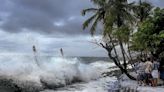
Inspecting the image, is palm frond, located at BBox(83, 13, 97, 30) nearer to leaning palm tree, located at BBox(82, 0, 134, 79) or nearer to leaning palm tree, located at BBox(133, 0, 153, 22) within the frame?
leaning palm tree, located at BBox(82, 0, 134, 79)

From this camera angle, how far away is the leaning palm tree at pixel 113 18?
92.0 ft

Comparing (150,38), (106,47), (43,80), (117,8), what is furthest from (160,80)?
(43,80)

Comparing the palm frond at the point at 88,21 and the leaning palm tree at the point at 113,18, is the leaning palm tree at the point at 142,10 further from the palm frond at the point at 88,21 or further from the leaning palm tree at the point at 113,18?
the palm frond at the point at 88,21

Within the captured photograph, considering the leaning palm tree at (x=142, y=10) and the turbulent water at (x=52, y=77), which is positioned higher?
the leaning palm tree at (x=142, y=10)

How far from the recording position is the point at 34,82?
36.3 m

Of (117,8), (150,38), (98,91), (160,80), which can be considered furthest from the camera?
(98,91)

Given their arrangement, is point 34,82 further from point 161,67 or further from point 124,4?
point 161,67

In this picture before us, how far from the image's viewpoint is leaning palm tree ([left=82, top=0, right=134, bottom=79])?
28047 mm

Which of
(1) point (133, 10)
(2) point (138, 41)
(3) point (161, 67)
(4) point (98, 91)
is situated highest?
(1) point (133, 10)

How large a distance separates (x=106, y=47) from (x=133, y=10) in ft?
16.8

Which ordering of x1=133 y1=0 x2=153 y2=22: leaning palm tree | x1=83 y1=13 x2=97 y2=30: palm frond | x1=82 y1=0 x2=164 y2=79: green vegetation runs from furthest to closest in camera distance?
x1=83 y1=13 x2=97 y2=30: palm frond
x1=133 y1=0 x2=153 y2=22: leaning palm tree
x1=82 y1=0 x2=164 y2=79: green vegetation

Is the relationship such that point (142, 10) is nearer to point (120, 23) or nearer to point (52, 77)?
point (120, 23)

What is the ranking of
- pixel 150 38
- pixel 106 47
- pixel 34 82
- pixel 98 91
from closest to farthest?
pixel 150 38 < pixel 106 47 < pixel 98 91 < pixel 34 82

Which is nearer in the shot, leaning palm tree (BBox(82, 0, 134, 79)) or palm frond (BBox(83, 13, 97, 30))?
leaning palm tree (BBox(82, 0, 134, 79))
